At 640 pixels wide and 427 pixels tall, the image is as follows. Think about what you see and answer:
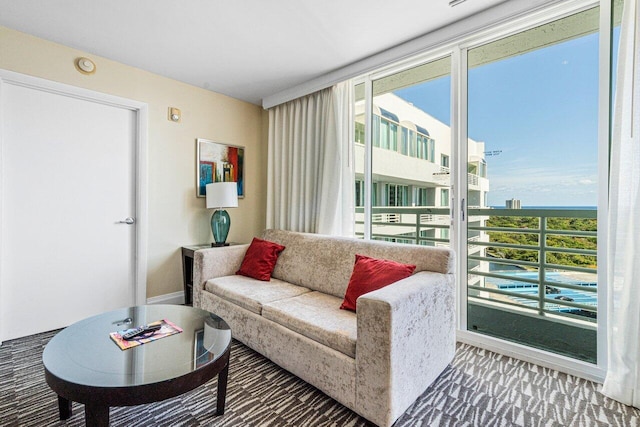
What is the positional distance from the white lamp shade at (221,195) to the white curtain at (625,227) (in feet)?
9.94

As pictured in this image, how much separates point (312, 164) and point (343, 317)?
72.9 inches

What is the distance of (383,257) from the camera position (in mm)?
2240

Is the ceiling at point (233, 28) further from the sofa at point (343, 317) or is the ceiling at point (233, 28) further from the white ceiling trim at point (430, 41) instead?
the sofa at point (343, 317)

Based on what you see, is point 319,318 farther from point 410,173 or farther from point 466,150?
point 466,150

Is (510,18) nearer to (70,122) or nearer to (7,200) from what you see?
(70,122)

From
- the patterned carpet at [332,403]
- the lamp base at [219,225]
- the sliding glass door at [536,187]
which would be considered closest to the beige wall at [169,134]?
the lamp base at [219,225]

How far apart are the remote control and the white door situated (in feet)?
5.21

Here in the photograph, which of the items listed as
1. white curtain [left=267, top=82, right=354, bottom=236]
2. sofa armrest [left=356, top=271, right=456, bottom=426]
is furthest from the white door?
sofa armrest [left=356, top=271, right=456, bottom=426]

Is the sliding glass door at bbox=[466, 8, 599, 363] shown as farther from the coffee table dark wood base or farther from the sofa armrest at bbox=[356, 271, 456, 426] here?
the coffee table dark wood base

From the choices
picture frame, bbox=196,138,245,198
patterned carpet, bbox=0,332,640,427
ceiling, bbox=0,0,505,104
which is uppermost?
ceiling, bbox=0,0,505,104

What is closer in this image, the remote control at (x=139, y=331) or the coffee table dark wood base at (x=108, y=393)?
the coffee table dark wood base at (x=108, y=393)

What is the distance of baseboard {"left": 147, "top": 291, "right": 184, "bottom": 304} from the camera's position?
3.12m

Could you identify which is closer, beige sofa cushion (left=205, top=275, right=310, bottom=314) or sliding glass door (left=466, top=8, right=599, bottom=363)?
sliding glass door (left=466, top=8, right=599, bottom=363)

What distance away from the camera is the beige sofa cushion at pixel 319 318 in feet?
5.37
